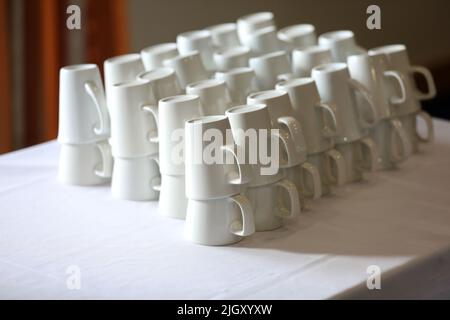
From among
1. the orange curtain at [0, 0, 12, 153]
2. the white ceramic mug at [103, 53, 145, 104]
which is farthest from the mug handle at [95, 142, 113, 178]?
the orange curtain at [0, 0, 12, 153]

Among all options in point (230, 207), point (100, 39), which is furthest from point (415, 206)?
point (100, 39)

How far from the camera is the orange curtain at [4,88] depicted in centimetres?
263

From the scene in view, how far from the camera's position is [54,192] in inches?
59.0

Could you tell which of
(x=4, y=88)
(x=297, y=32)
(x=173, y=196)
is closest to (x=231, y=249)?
(x=173, y=196)

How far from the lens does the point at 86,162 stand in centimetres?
153

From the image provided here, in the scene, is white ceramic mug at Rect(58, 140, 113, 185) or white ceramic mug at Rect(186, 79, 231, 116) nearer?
white ceramic mug at Rect(186, 79, 231, 116)

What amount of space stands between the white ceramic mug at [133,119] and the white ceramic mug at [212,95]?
0.07m

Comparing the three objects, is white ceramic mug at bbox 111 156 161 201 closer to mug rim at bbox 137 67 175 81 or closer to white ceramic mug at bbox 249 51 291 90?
mug rim at bbox 137 67 175 81

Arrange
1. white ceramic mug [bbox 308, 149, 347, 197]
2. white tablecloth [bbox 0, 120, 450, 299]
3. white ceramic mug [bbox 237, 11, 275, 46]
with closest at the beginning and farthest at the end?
white tablecloth [bbox 0, 120, 450, 299] → white ceramic mug [bbox 308, 149, 347, 197] → white ceramic mug [bbox 237, 11, 275, 46]

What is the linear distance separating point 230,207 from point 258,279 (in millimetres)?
137

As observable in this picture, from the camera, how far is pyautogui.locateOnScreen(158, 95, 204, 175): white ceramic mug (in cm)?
130

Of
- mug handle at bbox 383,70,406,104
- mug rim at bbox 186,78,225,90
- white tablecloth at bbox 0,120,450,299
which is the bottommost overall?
white tablecloth at bbox 0,120,450,299

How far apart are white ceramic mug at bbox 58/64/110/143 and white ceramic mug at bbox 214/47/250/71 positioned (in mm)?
244

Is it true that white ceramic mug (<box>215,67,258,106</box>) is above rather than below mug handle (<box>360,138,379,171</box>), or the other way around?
above
